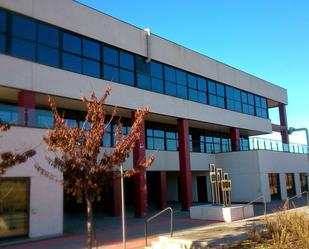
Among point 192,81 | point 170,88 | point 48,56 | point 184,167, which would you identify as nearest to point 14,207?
point 48,56

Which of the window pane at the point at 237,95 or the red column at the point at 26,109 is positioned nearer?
the red column at the point at 26,109

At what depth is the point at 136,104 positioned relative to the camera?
80.9ft

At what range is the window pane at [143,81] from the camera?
2545cm

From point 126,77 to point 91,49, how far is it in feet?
9.81

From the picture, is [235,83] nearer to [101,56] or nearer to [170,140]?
[170,140]

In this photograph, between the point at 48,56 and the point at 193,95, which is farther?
the point at 193,95

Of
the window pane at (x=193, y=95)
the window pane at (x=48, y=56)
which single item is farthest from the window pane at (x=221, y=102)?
the window pane at (x=48, y=56)

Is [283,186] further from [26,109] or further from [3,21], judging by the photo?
[3,21]

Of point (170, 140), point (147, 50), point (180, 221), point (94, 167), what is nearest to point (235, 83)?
point (170, 140)

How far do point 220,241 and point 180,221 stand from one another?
8509 mm

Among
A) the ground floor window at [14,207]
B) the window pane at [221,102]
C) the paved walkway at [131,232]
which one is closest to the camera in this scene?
the paved walkway at [131,232]

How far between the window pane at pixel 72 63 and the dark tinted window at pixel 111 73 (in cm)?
193

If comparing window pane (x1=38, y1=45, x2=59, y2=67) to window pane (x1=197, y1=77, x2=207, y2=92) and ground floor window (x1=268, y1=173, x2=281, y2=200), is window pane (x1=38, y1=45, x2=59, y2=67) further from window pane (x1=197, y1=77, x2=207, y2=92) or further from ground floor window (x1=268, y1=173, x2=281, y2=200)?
ground floor window (x1=268, y1=173, x2=281, y2=200)

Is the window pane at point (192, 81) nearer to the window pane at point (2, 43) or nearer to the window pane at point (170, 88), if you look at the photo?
the window pane at point (170, 88)
